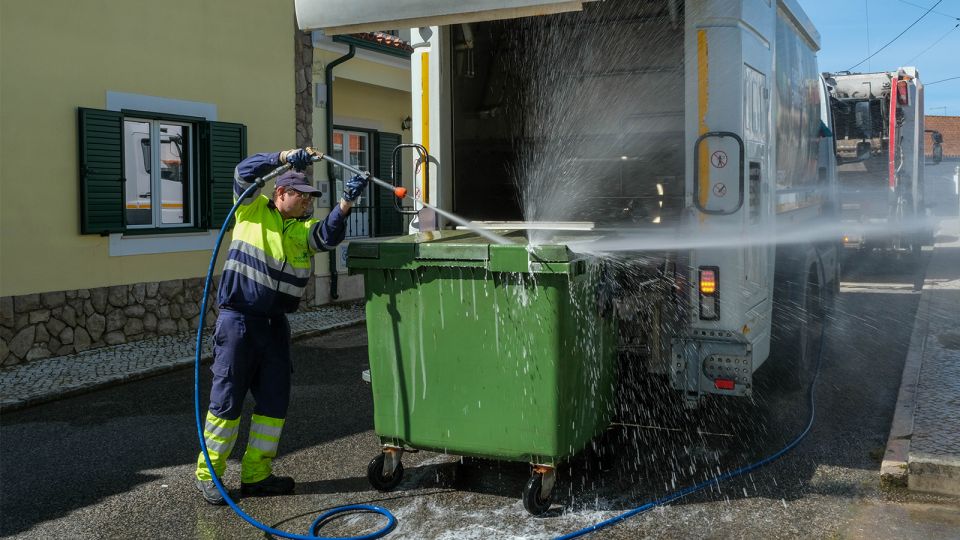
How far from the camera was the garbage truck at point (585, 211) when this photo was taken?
158 inches

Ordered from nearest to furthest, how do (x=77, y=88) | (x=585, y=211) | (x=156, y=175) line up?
(x=585, y=211), (x=77, y=88), (x=156, y=175)

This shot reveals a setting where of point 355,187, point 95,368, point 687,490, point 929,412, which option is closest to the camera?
point 355,187

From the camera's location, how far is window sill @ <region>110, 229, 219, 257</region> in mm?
8211

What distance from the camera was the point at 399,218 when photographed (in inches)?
507

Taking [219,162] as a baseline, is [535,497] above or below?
below

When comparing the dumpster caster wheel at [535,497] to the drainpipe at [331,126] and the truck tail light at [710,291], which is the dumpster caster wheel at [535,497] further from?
the drainpipe at [331,126]

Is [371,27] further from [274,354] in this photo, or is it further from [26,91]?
[26,91]

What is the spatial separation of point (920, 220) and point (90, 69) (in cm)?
1307

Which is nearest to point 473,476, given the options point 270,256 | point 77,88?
point 270,256

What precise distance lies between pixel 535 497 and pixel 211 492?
1.53 m

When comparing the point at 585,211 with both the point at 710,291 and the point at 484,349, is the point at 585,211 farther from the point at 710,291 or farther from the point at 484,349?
the point at 484,349

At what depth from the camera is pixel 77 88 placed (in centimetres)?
772

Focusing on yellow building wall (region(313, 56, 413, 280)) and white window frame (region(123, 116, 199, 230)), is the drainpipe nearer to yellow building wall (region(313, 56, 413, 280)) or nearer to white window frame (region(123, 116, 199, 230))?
yellow building wall (region(313, 56, 413, 280))

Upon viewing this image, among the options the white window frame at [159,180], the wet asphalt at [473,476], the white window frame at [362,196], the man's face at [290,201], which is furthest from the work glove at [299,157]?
the white window frame at [362,196]
